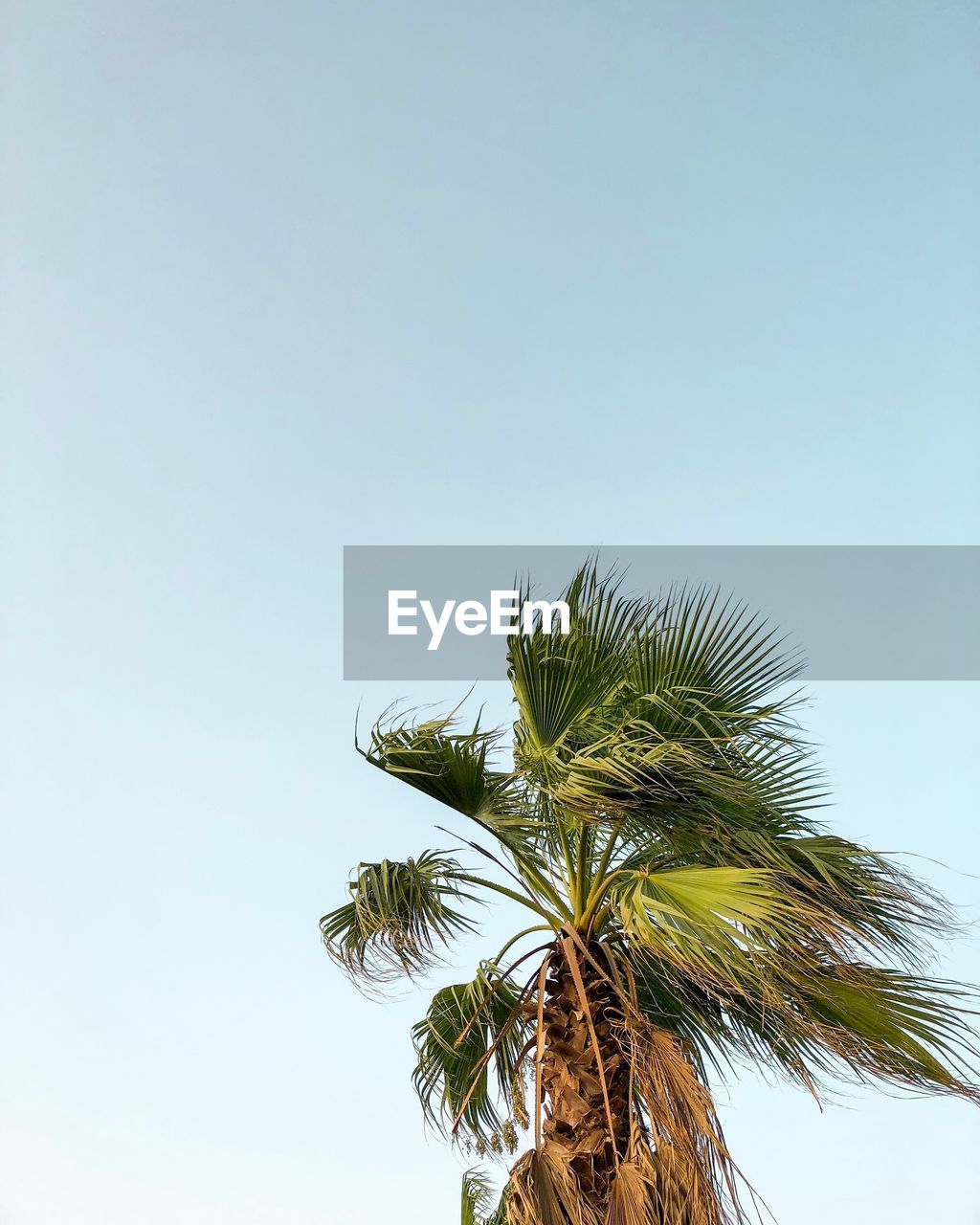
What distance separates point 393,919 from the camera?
3.18m

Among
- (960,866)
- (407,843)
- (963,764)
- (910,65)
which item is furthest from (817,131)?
(407,843)

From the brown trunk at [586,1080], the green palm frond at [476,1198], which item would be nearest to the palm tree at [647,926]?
the brown trunk at [586,1080]

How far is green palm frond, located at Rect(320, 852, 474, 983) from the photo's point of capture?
3178 mm

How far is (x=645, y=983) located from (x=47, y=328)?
15.8ft

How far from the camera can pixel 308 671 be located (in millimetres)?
6137

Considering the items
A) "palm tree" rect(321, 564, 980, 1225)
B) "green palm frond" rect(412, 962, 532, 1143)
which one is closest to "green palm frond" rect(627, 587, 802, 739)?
"palm tree" rect(321, 564, 980, 1225)

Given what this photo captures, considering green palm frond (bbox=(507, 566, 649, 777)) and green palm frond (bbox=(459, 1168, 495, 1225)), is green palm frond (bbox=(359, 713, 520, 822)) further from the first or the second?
green palm frond (bbox=(459, 1168, 495, 1225))

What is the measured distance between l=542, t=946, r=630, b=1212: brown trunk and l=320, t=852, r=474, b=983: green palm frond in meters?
0.43

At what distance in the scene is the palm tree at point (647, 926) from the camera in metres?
2.55

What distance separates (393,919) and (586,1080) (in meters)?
0.66

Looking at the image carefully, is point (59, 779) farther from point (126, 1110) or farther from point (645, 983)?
point (645, 983)

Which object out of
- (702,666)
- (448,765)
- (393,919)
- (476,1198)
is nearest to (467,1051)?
(393,919)

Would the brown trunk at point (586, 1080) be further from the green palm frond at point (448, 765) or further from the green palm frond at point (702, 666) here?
the green palm frond at point (702, 666)

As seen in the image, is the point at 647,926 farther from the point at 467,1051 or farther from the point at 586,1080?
the point at 467,1051
